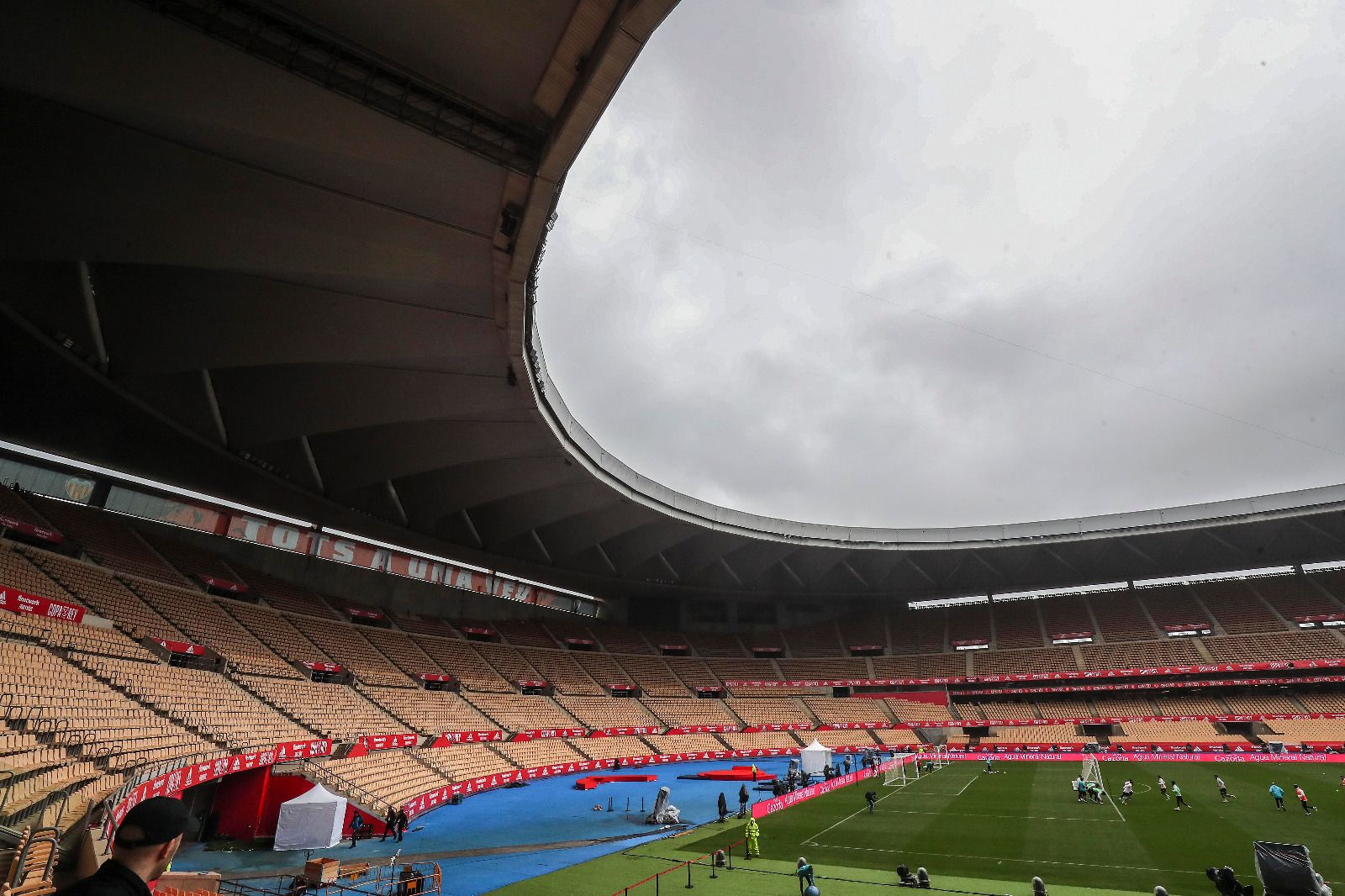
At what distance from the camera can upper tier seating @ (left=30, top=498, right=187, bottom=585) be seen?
94.6 ft

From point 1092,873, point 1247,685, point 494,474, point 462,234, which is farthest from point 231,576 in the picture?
point 1247,685

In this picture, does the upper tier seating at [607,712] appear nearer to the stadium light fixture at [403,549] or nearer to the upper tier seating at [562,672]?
the upper tier seating at [562,672]

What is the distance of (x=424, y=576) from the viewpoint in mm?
45938

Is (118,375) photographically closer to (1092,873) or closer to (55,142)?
(55,142)

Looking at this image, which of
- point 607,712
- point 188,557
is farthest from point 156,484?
point 607,712

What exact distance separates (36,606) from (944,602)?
64.5 metres

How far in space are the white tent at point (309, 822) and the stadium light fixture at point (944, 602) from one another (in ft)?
187

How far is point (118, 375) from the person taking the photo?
70.8ft

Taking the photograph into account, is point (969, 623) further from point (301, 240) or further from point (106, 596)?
point (301, 240)

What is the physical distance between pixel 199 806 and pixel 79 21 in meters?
21.4

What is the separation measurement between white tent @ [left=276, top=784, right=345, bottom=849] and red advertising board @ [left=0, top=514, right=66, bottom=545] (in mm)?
16153

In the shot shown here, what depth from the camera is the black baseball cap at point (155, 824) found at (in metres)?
2.40

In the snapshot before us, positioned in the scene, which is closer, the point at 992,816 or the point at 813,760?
the point at 992,816

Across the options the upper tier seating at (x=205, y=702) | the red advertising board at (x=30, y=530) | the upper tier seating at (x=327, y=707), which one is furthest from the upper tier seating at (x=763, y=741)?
the red advertising board at (x=30, y=530)
